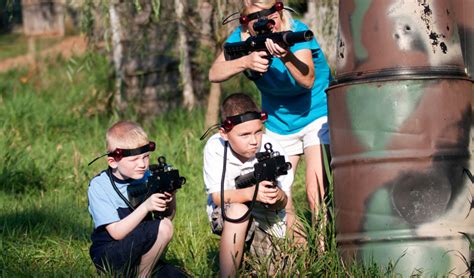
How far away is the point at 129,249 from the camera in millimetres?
4887

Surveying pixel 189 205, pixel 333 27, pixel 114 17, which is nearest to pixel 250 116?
pixel 189 205

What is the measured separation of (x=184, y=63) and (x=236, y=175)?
411 cm

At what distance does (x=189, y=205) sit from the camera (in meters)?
6.87

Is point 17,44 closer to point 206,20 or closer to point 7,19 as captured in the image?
point 7,19

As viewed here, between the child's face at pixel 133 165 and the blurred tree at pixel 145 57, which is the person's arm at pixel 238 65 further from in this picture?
the blurred tree at pixel 145 57

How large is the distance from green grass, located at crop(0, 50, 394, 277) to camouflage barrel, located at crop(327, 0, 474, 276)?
0.23 m

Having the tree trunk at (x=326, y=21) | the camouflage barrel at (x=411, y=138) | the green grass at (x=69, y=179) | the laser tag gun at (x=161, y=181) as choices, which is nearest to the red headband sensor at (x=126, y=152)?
the laser tag gun at (x=161, y=181)

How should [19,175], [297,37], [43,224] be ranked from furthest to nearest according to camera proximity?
[19,175] → [43,224] → [297,37]

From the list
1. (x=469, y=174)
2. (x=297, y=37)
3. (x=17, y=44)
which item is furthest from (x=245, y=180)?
(x=17, y=44)

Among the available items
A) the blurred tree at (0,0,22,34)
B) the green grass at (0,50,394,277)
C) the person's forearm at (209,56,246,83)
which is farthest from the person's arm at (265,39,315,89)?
the blurred tree at (0,0,22,34)

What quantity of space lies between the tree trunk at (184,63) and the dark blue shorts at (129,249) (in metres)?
3.86

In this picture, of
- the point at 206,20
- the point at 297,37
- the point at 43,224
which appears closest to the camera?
the point at 297,37

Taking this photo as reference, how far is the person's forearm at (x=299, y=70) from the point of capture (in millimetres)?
5102

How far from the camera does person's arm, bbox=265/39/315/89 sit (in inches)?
201
